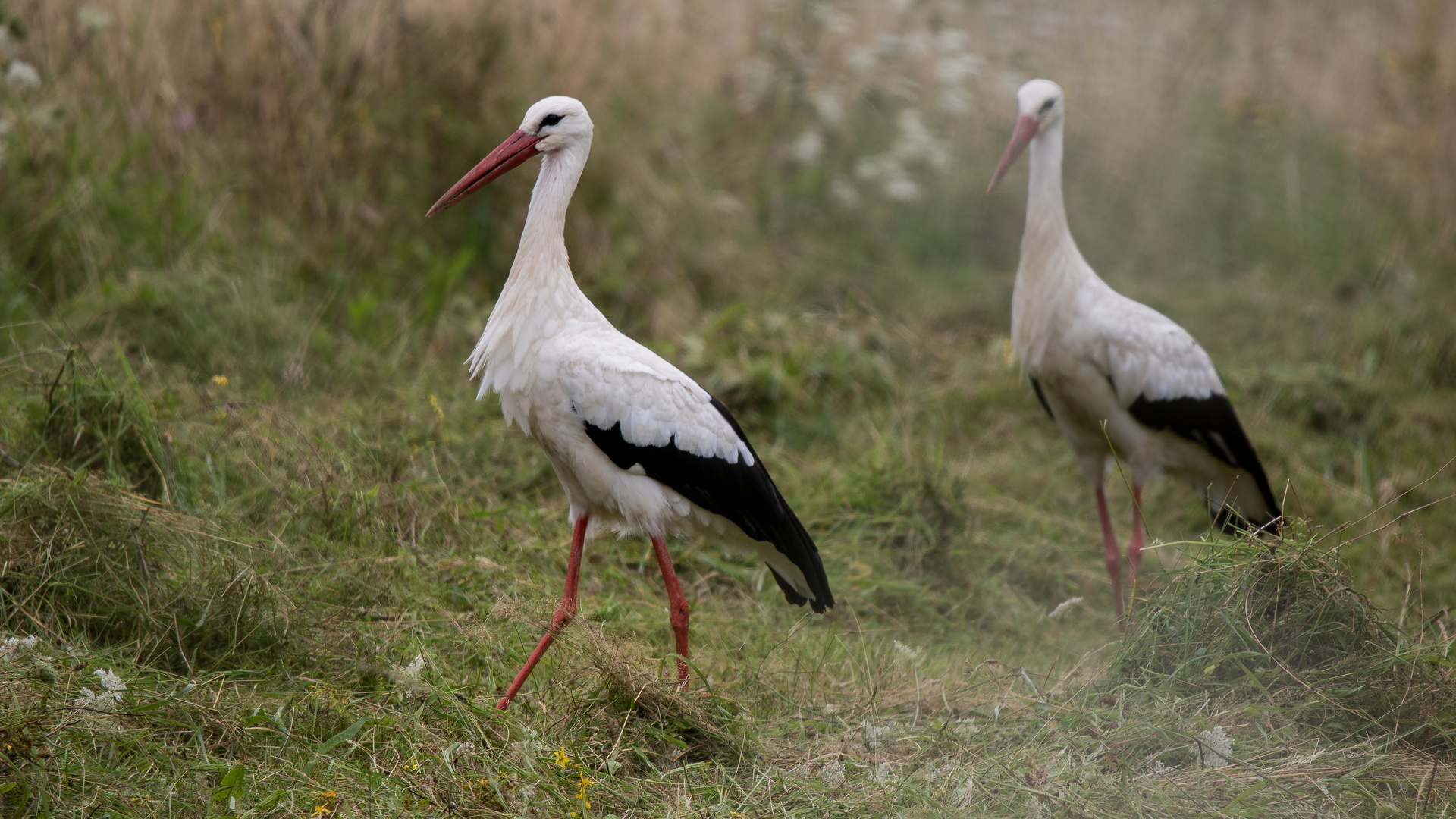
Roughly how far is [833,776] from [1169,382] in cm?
239

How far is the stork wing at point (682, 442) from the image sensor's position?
3.04 m

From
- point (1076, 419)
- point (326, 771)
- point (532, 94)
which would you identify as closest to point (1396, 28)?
point (1076, 419)

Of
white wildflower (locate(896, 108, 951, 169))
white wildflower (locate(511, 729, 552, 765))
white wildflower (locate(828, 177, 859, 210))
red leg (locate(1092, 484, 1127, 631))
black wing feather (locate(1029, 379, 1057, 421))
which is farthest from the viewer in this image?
white wildflower (locate(896, 108, 951, 169))

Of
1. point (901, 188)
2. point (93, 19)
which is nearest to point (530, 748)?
point (93, 19)

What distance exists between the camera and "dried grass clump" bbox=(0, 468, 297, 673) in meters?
2.75

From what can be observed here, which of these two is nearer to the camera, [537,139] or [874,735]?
[874,735]

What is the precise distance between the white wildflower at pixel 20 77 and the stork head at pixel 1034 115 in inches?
149

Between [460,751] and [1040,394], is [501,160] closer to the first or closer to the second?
[460,751]

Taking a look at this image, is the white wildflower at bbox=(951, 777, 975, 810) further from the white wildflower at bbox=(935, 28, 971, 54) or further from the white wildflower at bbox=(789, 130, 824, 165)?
the white wildflower at bbox=(935, 28, 971, 54)

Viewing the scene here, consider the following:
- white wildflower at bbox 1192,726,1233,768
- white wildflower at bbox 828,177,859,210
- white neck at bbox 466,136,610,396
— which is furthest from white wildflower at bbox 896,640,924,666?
white wildflower at bbox 828,177,859,210

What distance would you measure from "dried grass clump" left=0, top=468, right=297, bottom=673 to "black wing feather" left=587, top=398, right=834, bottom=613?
0.98m

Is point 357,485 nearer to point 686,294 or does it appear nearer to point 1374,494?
point 686,294

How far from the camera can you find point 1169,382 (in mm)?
4320

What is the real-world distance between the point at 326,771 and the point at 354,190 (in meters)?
3.98
